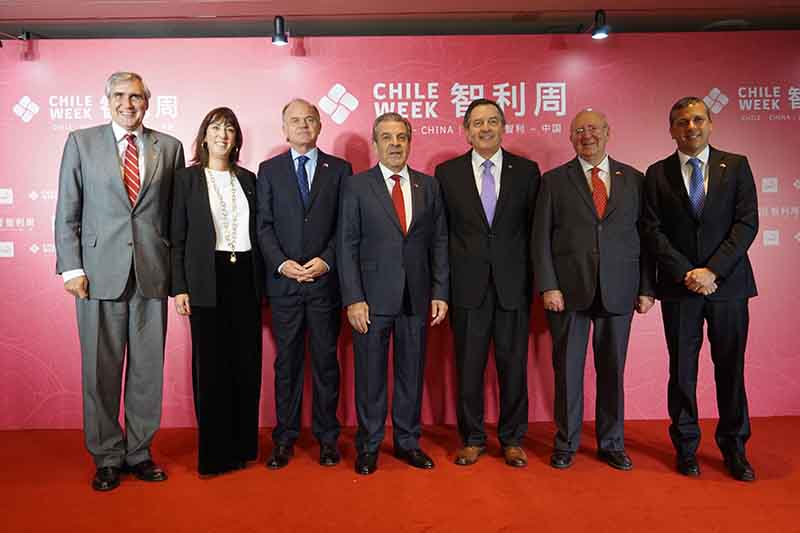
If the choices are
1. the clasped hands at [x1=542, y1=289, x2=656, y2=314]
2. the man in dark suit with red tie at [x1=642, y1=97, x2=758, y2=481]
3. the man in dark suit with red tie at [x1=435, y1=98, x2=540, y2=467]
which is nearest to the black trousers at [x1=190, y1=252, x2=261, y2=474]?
the man in dark suit with red tie at [x1=435, y1=98, x2=540, y2=467]

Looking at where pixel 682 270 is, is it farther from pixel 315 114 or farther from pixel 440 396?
pixel 315 114

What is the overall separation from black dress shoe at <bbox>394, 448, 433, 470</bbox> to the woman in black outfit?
831 mm

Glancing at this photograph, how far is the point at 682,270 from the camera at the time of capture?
3.15m

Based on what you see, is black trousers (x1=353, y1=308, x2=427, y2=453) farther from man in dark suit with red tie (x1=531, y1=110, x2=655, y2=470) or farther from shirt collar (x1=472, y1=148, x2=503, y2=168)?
shirt collar (x1=472, y1=148, x2=503, y2=168)

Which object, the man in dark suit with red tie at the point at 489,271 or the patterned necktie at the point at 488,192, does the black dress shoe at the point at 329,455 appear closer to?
the man in dark suit with red tie at the point at 489,271

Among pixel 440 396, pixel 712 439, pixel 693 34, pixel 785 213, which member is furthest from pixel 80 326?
pixel 785 213

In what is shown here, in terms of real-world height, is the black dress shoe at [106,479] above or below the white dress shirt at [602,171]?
below

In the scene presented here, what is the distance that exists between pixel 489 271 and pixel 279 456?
1549 millimetres

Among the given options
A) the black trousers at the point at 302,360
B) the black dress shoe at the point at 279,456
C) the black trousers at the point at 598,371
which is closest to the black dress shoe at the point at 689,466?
the black trousers at the point at 598,371

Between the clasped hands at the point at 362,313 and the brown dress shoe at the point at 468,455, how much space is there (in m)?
0.76

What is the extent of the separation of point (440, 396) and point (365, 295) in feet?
4.15

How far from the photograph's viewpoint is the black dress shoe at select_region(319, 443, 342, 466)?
337 cm

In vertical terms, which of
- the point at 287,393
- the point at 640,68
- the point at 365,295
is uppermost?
the point at 640,68

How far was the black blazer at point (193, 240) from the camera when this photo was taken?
3.17 m
